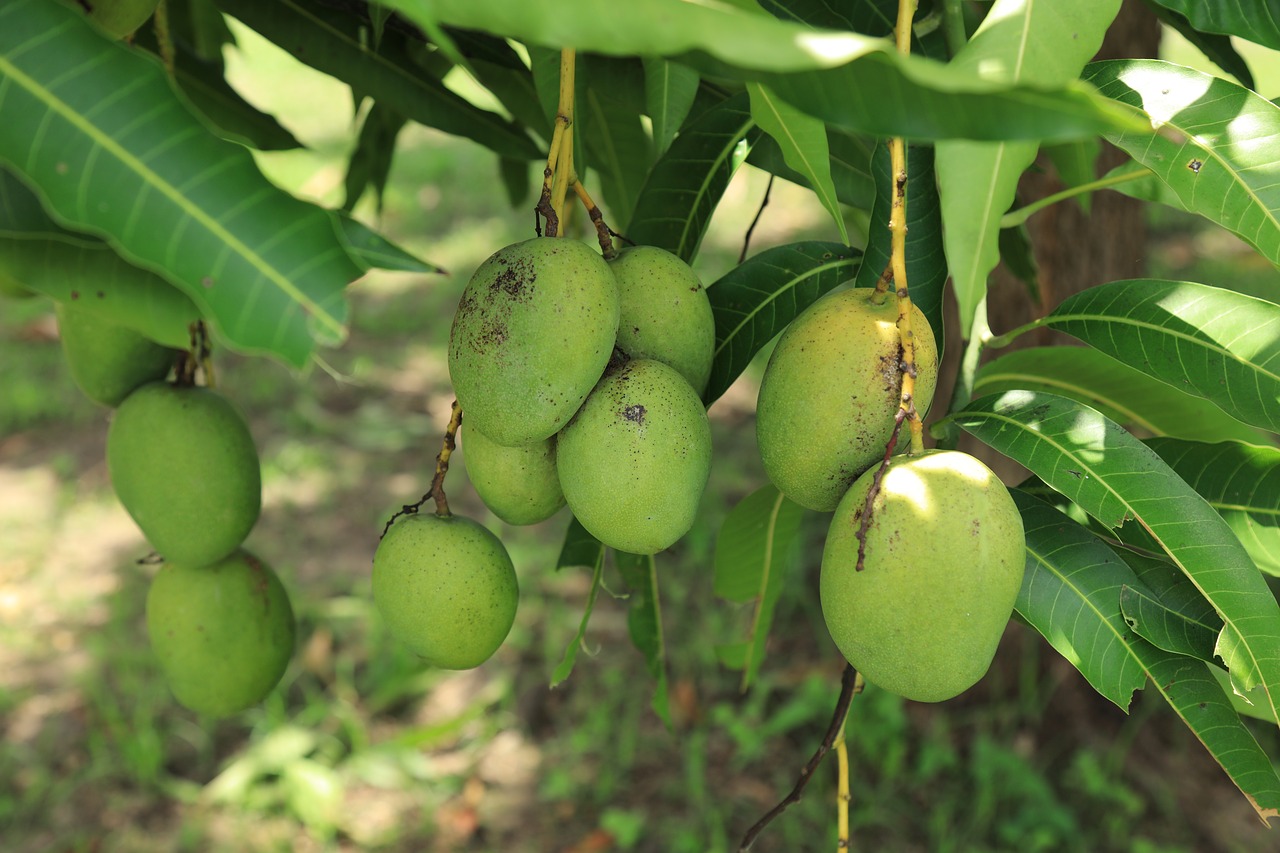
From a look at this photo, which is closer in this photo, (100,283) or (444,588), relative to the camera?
(100,283)

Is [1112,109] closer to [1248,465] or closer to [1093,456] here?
[1093,456]

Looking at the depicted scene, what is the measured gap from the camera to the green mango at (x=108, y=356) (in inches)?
48.4

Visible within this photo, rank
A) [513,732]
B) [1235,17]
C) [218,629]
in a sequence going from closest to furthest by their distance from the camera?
[1235,17], [218,629], [513,732]

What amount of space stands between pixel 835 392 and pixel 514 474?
0.93 ft

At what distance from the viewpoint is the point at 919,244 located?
3.27 feet

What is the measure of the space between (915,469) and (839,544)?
79 millimetres

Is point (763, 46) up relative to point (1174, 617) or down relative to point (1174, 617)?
up

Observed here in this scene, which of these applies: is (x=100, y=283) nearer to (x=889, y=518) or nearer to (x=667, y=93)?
(x=667, y=93)

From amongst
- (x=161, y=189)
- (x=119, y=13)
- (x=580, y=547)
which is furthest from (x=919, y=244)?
(x=119, y=13)

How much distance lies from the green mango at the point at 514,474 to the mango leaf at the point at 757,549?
35 cm

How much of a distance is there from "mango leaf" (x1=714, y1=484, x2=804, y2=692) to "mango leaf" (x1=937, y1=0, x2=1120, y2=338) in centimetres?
57

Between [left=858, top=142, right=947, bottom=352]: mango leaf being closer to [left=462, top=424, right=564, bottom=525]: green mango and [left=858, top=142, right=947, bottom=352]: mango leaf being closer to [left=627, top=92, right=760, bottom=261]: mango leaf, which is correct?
[left=627, top=92, right=760, bottom=261]: mango leaf

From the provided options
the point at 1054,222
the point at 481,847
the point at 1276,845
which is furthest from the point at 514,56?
the point at 1276,845

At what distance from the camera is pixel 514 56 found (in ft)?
4.35
